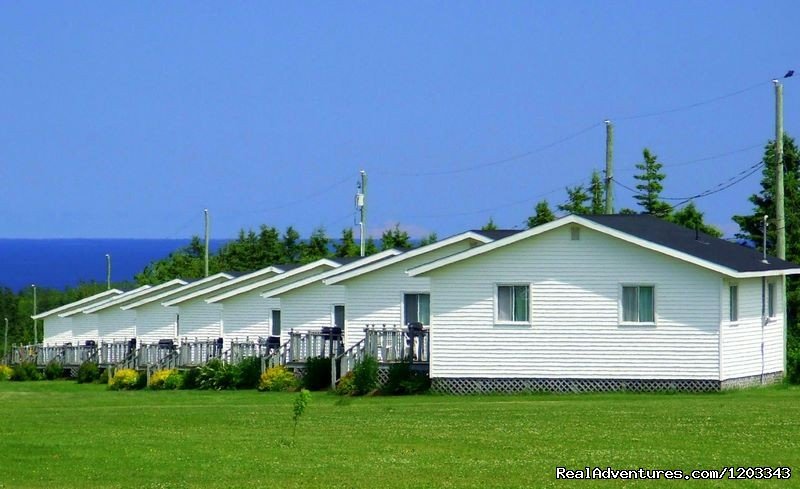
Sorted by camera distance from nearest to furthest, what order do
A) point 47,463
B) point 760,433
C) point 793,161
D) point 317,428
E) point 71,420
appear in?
point 47,463
point 760,433
point 317,428
point 71,420
point 793,161

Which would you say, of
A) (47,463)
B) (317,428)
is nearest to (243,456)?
(47,463)

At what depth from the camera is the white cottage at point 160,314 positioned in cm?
6075

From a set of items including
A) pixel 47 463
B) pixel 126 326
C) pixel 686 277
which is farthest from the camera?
pixel 126 326

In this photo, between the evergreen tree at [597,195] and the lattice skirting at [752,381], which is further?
the evergreen tree at [597,195]

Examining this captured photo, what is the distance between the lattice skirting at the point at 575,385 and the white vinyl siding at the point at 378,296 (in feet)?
18.3

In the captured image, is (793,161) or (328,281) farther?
(793,161)

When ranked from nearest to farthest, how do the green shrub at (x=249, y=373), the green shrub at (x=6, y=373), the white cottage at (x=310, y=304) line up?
the green shrub at (x=249, y=373) < the white cottage at (x=310, y=304) < the green shrub at (x=6, y=373)

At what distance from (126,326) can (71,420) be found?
39.7 metres

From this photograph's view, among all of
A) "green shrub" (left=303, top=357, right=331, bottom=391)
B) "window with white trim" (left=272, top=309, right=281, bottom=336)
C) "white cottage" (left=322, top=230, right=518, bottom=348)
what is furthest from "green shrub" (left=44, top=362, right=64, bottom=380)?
"green shrub" (left=303, top=357, right=331, bottom=391)

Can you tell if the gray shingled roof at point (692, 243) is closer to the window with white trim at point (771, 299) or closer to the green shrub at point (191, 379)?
the window with white trim at point (771, 299)

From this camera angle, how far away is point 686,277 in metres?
34.6

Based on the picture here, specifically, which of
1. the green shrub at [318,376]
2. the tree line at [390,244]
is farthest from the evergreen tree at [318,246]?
the green shrub at [318,376]

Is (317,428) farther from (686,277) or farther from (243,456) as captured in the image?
(686,277)

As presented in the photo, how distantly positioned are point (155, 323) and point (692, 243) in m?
30.6
